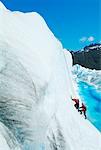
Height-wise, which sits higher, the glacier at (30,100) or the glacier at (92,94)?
the glacier at (92,94)

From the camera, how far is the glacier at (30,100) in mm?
10898

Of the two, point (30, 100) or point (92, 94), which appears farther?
point (92, 94)

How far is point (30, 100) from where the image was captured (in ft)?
36.4

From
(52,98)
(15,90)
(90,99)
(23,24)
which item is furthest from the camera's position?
(90,99)

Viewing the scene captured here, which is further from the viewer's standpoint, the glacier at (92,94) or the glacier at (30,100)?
the glacier at (92,94)

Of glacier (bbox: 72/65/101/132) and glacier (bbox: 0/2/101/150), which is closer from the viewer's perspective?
glacier (bbox: 0/2/101/150)

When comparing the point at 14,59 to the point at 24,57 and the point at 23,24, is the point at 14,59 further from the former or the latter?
the point at 23,24

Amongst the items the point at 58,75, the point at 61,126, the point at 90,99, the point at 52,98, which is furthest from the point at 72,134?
the point at 90,99

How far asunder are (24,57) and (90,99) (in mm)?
13998

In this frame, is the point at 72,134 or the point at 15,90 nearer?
the point at 15,90

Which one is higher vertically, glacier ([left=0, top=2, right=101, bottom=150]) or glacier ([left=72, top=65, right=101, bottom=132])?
glacier ([left=72, top=65, right=101, bottom=132])

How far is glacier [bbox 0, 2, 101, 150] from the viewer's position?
10898 millimetres

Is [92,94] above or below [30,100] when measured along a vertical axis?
above

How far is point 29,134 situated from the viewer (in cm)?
1109
